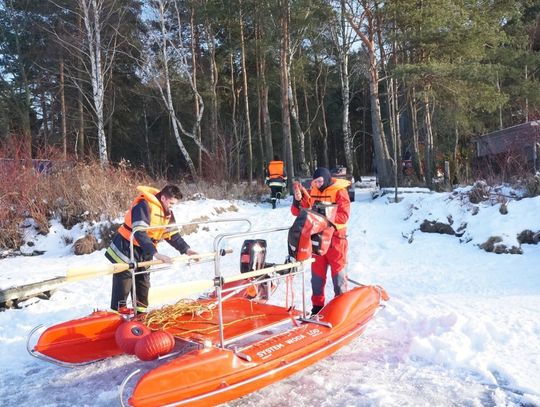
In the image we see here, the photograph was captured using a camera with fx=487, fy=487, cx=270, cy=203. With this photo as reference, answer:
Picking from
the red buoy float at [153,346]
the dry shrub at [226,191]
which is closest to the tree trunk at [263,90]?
the dry shrub at [226,191]

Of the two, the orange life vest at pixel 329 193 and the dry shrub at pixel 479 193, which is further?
the dry shrub at pixel 479 193

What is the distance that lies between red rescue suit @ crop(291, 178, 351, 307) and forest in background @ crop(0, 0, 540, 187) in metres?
9.25

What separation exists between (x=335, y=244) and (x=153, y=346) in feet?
7.97

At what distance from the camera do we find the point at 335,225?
17.6 ft

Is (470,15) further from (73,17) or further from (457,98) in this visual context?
(73,17)

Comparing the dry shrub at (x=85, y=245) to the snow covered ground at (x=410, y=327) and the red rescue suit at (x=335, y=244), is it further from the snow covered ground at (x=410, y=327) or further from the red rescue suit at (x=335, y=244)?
the red rescue suit at (x=335, y=244)

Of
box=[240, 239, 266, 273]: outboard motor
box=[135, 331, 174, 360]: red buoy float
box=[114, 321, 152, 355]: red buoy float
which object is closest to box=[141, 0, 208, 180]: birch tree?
box=[240, 239, 266, 273]: outboard motor

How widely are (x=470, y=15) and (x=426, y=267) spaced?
12574mm

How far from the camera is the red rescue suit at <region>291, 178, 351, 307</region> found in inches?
217

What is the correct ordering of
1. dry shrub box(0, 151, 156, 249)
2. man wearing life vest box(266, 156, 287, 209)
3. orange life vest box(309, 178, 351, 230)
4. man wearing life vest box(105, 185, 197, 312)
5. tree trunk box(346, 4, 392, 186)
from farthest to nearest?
tree trunk box(346, 4, 392, 186) → man wearing life vest box(266, 156, 287, 209) → dry shrub box(0, 151, 156, 249) → orange life vest box(309, 178, 351, 230) → man wearing life vest box(105, 185, 197, 312)

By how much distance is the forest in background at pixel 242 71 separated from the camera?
55.8 ft

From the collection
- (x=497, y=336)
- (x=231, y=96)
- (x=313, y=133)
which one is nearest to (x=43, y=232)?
(x=497, y=336)

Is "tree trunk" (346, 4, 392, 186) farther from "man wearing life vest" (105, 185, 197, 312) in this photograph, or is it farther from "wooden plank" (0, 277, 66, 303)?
"wooden plank" (0, 277, 66, 303)

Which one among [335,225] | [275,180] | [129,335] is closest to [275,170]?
[275,180]
